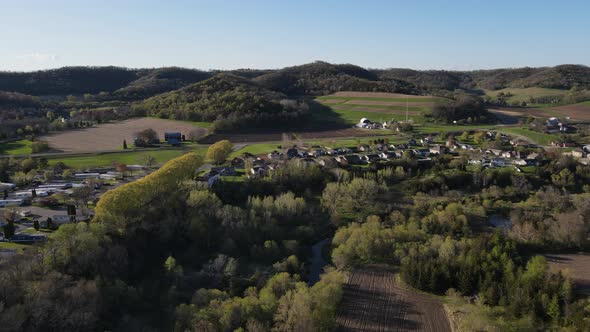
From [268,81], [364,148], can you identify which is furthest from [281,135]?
[268,81]

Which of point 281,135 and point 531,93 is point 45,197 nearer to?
point 281,135

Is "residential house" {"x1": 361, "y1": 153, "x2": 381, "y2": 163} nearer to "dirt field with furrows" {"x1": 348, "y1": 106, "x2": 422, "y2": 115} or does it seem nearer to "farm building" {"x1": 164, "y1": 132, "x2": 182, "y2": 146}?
"farm building" {"x1": 164, "y1": 132, "x2": 182, "y2": 146}

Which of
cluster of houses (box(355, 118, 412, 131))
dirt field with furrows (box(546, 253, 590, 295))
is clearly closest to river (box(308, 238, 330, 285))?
dirt field with furrows (box(546, 253, 590, 295))

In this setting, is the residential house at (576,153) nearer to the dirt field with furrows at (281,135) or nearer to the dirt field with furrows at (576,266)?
the dirt field with furrows at (281,135)

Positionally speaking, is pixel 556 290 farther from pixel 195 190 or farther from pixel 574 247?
pixel 195 190

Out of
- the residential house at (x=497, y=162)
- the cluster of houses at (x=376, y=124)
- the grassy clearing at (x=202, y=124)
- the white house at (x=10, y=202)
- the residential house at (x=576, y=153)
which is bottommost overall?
the white house at (x=10, y=202)

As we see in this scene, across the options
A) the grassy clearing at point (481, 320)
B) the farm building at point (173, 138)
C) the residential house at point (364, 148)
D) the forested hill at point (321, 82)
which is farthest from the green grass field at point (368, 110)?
the grassy clearing at point (481, 320)

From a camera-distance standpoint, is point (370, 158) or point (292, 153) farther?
point (292, 153)
